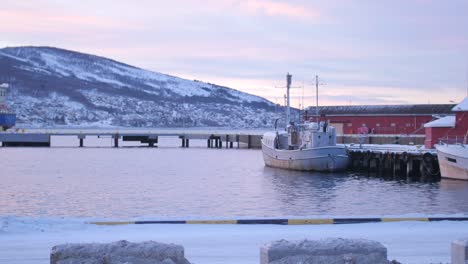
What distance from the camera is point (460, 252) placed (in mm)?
9828

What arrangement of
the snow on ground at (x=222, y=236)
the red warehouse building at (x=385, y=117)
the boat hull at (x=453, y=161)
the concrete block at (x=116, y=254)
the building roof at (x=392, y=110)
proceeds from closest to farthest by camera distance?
the concrete block at (x=116, y=254), the snow on ground at (x=222, y=236), the boat hull at (x=453, y=161), the red warehouse building at (x=385, y=117), the building roof at (x=392, y=110)

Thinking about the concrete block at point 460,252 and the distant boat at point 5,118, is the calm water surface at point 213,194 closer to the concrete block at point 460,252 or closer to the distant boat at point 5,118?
the concrete block at point 460,252

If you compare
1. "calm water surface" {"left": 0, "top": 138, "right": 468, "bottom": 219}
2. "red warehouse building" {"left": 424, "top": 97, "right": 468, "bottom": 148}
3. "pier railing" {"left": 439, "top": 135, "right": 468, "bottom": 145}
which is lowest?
→ "calm water surface" {"left": 0, "top": 138, "right": 468, "bottom": 219}

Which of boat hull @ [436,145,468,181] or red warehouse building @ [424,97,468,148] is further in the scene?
red warehouse building @ [424,97,468,148]

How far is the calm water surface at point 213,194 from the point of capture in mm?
27516

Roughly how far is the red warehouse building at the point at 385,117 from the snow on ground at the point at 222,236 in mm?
58379

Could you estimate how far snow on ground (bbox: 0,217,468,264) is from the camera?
41.4 feet

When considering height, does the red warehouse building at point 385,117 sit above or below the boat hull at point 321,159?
above

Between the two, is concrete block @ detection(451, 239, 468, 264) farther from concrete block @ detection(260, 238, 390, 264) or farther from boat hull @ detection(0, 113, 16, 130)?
boat hull @ detection(0, 113, 16, 130)

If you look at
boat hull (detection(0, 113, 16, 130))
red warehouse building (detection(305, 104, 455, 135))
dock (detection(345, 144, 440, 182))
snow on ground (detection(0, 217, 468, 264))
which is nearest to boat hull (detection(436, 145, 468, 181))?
dock (detection(345, 144, 440, 182))

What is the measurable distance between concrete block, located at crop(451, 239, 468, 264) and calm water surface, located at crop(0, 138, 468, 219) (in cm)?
1140

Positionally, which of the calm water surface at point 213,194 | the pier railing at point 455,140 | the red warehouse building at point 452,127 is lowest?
the calm water surface at point 213,194

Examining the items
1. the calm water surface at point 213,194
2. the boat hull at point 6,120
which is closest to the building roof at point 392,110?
the calm water surface at point 213,194

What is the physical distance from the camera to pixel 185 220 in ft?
53.7
